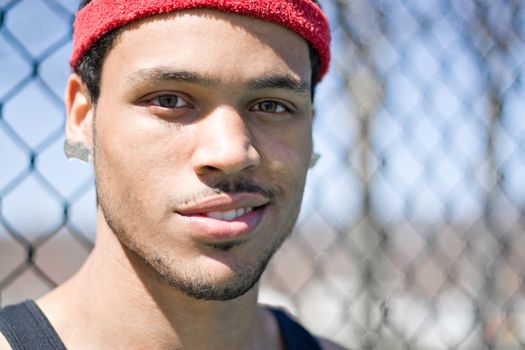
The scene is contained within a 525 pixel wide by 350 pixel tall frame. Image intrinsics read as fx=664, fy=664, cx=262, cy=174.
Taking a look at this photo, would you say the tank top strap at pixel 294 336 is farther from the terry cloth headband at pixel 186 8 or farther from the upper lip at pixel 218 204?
the terry cloth headband at pixel 186 8

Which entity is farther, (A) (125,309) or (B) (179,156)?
(A) (125,309)

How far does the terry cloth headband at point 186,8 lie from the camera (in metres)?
1.47

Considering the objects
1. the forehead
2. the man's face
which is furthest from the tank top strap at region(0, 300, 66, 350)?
the forehead

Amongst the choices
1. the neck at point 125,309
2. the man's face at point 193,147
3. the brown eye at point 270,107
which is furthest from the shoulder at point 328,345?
the brown eye at point 270,107

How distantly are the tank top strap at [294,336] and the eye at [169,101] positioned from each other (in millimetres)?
830

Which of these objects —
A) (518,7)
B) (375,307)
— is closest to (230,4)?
(375,307)

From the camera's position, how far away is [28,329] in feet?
4.95

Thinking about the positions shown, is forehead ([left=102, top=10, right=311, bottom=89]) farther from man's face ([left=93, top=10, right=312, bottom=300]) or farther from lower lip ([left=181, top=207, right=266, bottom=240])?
lower lip ([left=181, top=207, right=266, bottom=240])

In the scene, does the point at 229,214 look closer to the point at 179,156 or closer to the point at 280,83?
the point at 179,156

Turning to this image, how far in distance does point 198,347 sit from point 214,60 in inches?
29.0

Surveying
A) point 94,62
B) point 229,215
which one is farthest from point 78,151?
point 229,215

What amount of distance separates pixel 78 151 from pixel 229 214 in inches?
18.4

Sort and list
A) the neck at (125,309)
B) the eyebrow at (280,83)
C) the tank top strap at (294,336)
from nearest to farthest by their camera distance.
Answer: the eyebrow at (280,83), the neck at (125,309), the tank top strap at (294,336)

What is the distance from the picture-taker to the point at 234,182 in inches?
57.5
